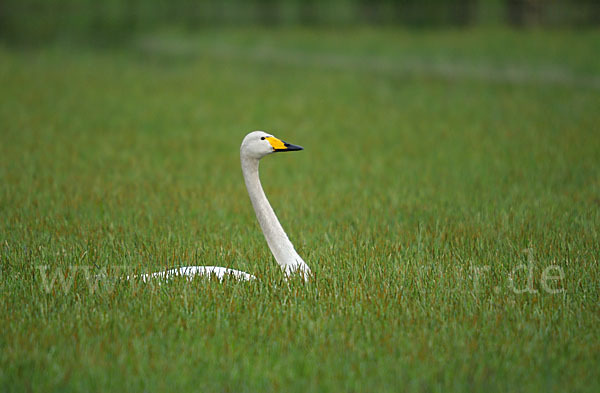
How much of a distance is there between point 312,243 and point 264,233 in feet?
4.84

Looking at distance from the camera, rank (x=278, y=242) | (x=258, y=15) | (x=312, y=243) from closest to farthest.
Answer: (x=278, y=242), (x=312, y=243), (x=258, y=15)

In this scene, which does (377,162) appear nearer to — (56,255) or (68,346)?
(56,255)

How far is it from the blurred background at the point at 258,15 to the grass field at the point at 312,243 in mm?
22050

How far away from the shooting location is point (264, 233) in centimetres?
581

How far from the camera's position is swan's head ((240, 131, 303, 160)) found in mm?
5793

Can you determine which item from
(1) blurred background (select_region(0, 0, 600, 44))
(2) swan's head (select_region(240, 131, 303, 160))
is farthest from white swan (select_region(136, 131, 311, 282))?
(1) blurred background (select_region(0, 0, 600, 44))

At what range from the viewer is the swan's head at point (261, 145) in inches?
228

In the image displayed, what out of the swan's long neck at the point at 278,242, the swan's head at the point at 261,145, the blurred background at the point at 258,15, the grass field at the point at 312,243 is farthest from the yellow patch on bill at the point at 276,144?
the blurred background at the point at 258,15

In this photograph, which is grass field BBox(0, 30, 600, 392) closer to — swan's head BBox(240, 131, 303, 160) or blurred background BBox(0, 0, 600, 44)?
swan's head BBox(240, 131, 303, 160)

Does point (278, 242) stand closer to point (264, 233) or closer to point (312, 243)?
point (264, 233)

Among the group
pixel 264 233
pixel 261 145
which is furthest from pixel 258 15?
pixel 264 233

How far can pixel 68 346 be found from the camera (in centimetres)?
470

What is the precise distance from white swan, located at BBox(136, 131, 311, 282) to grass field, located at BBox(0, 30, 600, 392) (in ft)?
0.50

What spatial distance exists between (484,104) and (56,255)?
44.2ft
